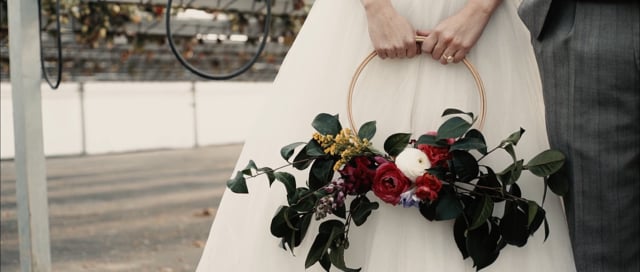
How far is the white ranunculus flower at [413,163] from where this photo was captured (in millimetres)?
1221

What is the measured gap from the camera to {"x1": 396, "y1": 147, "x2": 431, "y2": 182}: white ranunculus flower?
1.22m

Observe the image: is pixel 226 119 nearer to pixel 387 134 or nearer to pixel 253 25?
pixel 253 25

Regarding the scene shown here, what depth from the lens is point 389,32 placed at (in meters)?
1.35

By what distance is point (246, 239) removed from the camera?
142cm

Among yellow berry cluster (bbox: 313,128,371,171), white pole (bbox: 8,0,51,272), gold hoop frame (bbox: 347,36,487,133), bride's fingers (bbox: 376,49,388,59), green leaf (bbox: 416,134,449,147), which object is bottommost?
white pole (bbox: 8,0,51,272)

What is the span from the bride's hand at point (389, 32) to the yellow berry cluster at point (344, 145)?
172 mm

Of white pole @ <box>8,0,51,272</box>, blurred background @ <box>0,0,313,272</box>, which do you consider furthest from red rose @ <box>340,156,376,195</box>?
white pole @ <box>8,0,51,272</box>

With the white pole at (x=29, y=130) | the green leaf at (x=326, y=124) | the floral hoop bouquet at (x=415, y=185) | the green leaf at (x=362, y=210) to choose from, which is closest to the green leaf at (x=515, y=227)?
the floral hoop bouquet at (x=415, y=185)

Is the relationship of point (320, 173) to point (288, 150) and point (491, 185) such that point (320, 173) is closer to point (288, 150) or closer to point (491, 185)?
point (288, 150)

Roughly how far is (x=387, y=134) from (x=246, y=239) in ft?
1.07

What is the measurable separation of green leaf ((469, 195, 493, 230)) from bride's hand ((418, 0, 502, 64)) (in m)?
0.26

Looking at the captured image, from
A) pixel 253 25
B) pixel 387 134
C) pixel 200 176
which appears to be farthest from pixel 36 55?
pixel 200 176

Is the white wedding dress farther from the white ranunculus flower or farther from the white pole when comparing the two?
the white pole

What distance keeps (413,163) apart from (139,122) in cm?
1926
